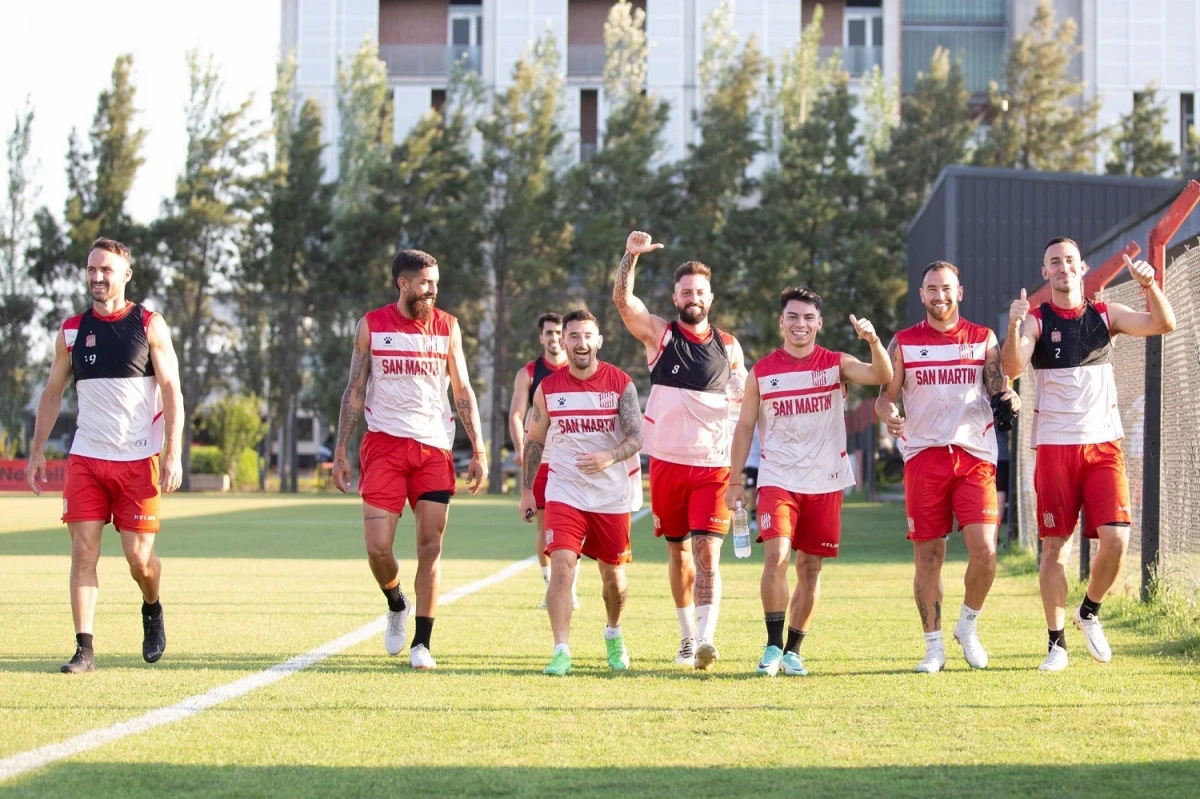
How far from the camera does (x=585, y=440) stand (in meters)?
8.43

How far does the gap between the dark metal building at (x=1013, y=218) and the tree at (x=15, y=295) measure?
3656 centimetres

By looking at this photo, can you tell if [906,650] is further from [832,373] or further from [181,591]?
[181,591]

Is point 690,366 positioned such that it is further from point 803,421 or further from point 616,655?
point 616,655

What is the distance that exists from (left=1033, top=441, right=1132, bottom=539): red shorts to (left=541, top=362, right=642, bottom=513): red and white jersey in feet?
7.27

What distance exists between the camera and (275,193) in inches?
2053

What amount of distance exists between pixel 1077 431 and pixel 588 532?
2667 mm

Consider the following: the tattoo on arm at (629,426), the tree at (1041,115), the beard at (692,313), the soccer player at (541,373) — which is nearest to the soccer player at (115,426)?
the tattoo on arm at (629,426)

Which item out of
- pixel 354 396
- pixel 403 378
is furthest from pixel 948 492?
pixel 354 396

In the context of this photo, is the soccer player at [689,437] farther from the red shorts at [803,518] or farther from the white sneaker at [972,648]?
the white sneaker at [972,648]

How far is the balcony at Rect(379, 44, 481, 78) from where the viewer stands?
60.3 m

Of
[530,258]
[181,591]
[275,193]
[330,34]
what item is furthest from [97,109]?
[181,591]

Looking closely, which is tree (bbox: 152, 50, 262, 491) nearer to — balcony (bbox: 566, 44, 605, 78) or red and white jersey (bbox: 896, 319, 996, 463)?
balcony (bbox: 566, 44, 605, 78)

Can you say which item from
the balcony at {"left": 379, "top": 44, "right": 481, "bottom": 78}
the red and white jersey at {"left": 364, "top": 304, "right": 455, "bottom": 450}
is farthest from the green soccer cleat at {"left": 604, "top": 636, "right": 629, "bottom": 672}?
the balcony at {"left": 379, "top": 44, "right": 481, "bottom": 78}

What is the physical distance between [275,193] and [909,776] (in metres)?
49.1
